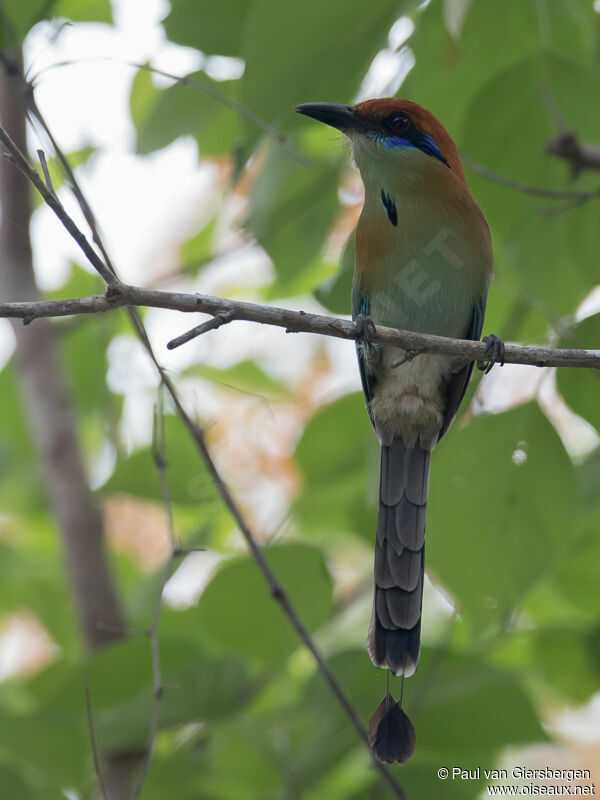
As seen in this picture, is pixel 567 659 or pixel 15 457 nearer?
pixel 567 659

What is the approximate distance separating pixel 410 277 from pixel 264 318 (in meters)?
0.90

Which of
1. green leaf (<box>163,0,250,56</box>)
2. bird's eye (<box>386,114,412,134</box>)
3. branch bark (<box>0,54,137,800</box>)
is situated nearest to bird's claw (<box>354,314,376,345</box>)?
bird's eye (<box>386,114,412,134</box>)

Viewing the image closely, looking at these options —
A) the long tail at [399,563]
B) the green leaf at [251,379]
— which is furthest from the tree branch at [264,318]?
the green leaf at [251,379]

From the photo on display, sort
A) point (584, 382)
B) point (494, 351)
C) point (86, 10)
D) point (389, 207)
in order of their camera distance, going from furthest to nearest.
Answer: point (86, 10), point (389, 207), point (584, 382), point (494, 351)

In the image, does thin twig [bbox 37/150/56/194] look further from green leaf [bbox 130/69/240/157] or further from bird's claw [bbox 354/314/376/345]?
green leaf [bbox 130/69/240/157]

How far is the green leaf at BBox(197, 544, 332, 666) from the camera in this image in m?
2.05

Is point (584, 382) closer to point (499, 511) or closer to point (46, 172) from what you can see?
point (499, 511)

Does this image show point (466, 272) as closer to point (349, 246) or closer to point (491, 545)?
point (349, 246)

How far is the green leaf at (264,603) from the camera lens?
2.05 meters

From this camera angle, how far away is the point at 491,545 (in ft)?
6.14

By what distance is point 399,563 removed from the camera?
1.84m

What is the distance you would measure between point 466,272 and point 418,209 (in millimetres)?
195

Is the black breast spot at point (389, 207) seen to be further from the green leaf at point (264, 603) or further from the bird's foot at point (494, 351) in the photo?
the green leaf at point (264, 603)

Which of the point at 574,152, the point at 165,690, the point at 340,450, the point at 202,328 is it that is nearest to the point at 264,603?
the point at 165,690
